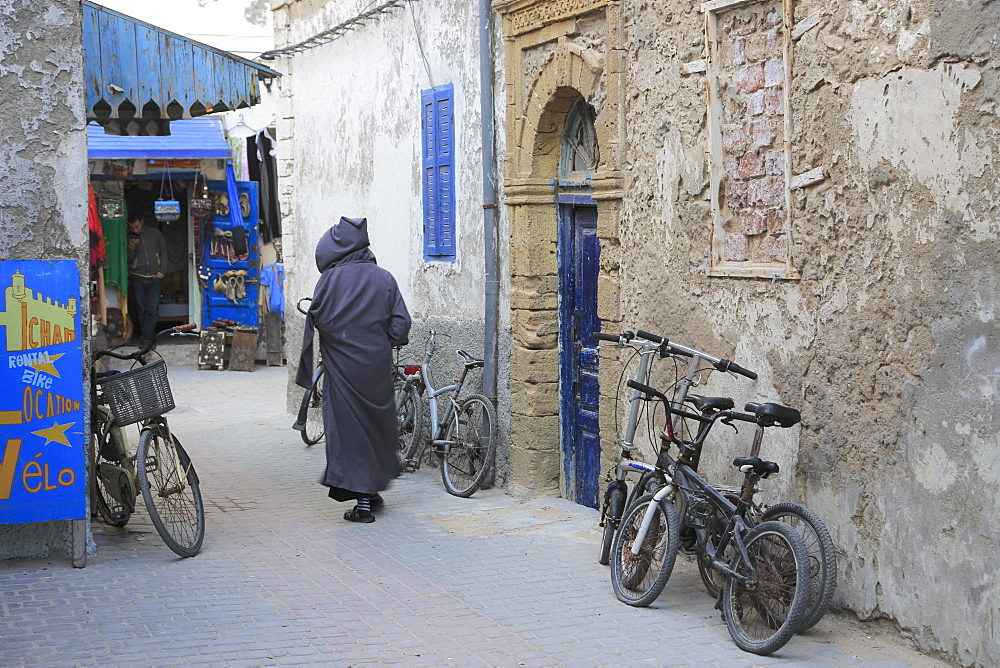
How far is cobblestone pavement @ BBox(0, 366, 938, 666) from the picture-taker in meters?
5.19

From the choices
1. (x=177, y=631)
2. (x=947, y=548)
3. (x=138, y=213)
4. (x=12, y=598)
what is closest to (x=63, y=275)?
(x=12, y=598)

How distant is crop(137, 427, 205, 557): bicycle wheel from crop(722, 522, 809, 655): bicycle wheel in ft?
10.3

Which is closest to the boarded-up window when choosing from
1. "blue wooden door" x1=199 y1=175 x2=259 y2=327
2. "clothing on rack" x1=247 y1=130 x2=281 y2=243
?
"clothing on rack" x1=247 y1=130 x2=281 y2=243

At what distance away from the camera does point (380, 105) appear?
1105 centimetres

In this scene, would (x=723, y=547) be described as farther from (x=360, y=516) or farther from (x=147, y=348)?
(x=147, y=348)

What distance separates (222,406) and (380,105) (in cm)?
451

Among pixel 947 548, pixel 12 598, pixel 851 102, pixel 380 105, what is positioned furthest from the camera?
pixel 380 105

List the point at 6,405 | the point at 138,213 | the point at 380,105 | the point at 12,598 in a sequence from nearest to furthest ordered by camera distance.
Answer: the point at 12,598, the point at 6,405, the point at 380,105, the point at 138,213

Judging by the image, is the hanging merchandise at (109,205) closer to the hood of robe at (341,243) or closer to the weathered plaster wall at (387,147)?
Answer: the weathered plaster wall at (387,147)

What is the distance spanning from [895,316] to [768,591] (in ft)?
4.22

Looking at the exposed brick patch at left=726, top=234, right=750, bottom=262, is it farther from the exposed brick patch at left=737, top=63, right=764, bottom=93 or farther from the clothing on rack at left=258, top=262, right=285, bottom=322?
the clothing on rack at left=258, top=262, right=285, bottom=322

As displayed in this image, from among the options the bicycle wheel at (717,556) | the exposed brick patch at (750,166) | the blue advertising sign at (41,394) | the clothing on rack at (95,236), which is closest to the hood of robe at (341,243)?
the blue advertising sign at (41,394)

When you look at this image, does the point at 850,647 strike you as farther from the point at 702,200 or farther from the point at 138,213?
the point at 138,213

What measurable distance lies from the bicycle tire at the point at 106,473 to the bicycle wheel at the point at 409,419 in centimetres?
276
